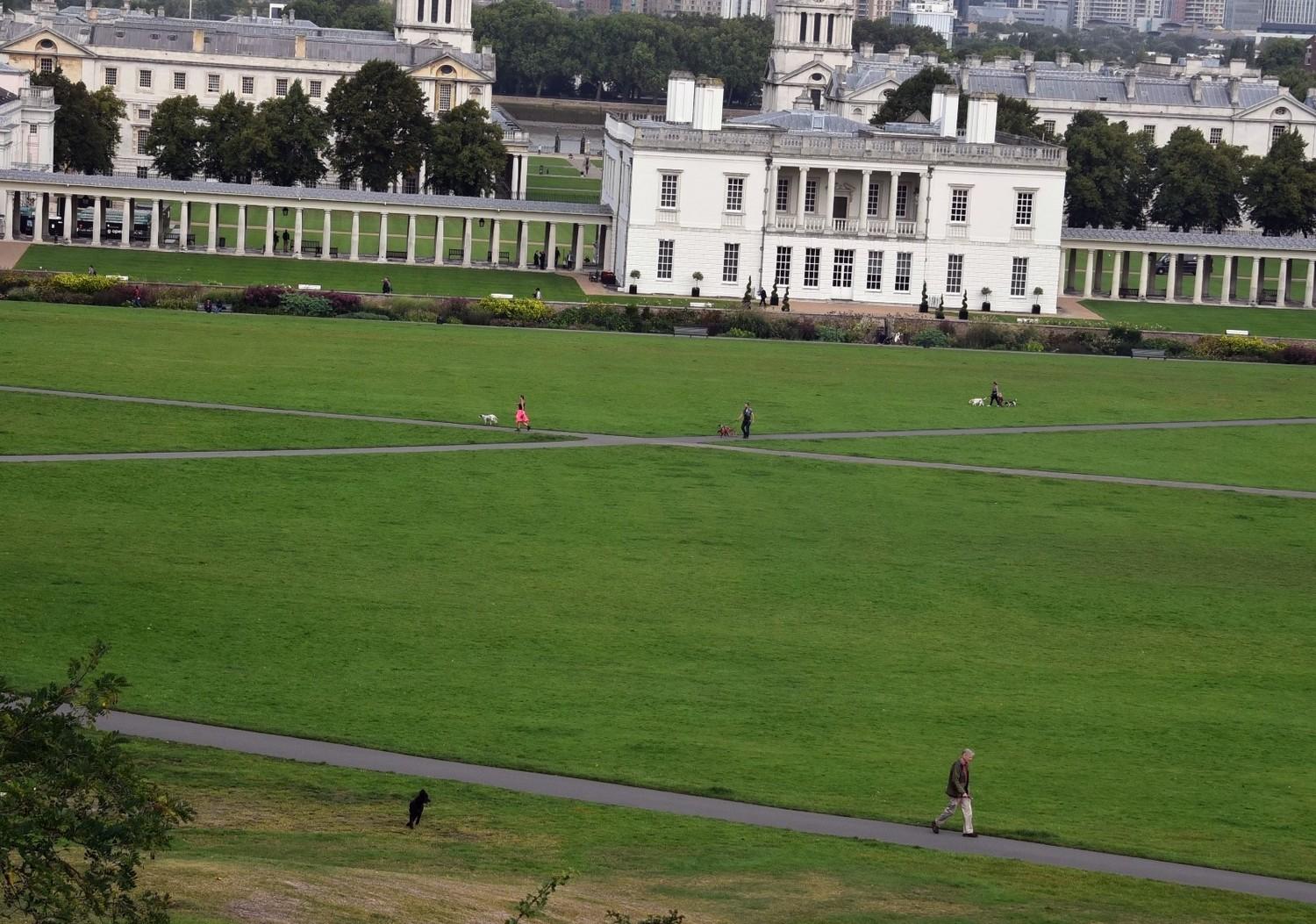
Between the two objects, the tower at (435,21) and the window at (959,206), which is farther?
the tower at (435,21)

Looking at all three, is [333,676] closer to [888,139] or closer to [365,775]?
[365,775]

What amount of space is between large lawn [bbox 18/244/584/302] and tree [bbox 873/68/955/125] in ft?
100

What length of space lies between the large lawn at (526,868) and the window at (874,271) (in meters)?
79.8

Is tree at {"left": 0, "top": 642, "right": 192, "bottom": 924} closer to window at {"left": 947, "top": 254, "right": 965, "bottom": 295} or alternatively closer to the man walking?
the man walking

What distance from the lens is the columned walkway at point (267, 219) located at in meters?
114

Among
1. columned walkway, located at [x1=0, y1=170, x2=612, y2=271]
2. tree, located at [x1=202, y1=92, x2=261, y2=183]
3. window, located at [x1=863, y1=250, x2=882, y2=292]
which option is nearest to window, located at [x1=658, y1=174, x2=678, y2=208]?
columned walkway, located at [x1=0, y1=170, x2=612, y2=271]

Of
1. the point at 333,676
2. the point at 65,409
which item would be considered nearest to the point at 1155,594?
the point at 333,676

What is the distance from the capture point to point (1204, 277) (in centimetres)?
12088

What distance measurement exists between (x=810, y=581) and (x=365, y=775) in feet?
56.8

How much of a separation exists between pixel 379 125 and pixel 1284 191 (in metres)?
50.3

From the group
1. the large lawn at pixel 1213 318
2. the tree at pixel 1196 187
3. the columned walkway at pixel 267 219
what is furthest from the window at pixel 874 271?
the tree at pixel 1196 187

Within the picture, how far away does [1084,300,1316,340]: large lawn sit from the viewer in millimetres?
108750

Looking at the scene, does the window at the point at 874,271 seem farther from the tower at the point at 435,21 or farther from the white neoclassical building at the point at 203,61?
the tower at the point at 435,21

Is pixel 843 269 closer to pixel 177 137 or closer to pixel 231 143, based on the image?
pixel 231 143
